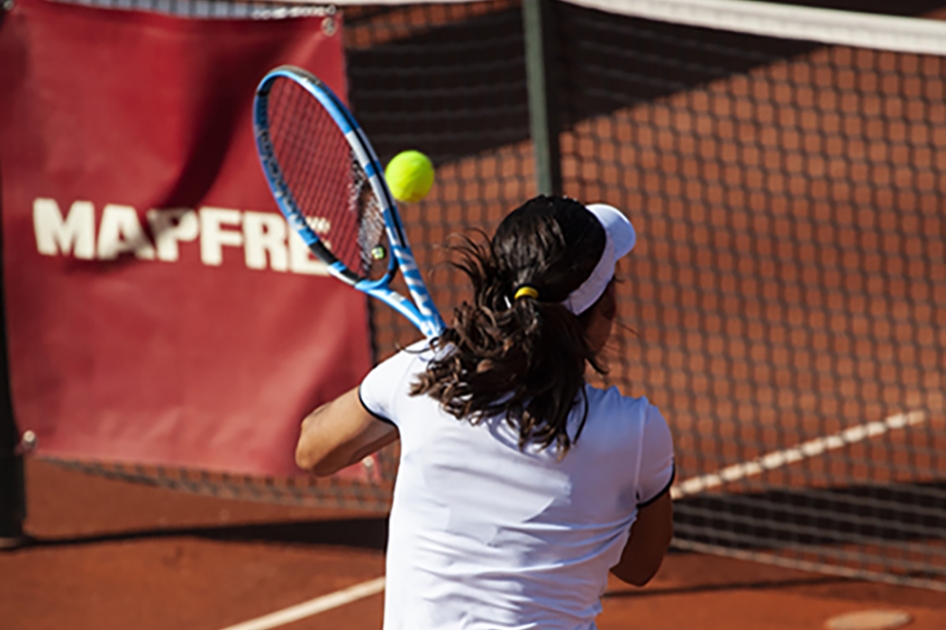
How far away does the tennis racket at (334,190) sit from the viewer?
11.0 ft

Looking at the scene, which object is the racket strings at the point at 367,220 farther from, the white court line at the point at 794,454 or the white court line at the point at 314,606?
the white court line at the point at 794,454

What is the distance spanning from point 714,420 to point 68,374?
3.21 m

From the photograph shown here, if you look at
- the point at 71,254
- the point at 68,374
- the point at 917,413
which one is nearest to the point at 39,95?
the point at 71,254

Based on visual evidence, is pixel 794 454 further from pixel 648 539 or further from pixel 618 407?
pixel 618 407

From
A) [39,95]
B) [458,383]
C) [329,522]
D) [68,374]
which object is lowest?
[329,522]

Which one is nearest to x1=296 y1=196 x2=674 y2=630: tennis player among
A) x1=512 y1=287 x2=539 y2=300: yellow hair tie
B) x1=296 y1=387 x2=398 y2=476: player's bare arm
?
x1=512 y1=287 x2=539 y2=300: yellow hair tie

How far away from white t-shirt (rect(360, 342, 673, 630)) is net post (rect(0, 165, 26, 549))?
3.74 meters

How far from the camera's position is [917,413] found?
22.0 feet

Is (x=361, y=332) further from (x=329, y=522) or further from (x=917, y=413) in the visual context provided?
(x=917, y=413)

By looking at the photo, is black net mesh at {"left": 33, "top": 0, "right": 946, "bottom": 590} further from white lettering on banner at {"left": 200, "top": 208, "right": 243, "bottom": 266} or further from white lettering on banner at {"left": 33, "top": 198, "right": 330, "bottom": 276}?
white lettering on banner at {"left": 200, "top": 208, "right": 243, "bottom": 266}

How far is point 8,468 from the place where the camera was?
5.71m

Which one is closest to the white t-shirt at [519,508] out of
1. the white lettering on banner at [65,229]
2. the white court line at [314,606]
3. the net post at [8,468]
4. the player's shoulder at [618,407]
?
the player's shoulder at [618,407]

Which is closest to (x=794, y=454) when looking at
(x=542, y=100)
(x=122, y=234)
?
(x=542, y=100)

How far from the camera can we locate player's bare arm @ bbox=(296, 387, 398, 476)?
251cm
